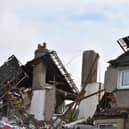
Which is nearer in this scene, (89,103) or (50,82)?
(89,103)

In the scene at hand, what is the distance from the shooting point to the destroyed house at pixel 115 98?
31219 millimetres

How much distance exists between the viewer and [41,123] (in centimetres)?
3844

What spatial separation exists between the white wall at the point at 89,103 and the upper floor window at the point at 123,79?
459 centimetres

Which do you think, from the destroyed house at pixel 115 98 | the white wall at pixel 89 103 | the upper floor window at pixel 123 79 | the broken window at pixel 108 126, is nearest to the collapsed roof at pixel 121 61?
the destroyed house at pixel 115 98

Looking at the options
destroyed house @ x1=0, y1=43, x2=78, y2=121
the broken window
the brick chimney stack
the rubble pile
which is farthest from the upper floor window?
the brick chimney stack

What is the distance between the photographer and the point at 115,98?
32906mm

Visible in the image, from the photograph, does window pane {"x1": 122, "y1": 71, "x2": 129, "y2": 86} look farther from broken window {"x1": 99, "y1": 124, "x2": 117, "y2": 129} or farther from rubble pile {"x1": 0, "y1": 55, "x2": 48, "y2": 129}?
rubble pile {"x1": 0, "y1": 55, "x2": 48, "y2": 129}

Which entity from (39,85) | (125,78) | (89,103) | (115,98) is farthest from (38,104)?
(125,78)

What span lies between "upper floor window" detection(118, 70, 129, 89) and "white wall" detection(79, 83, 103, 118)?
15.1 ft

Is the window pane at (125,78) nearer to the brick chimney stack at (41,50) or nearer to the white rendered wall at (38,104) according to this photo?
the white rendered wall at (38,104)

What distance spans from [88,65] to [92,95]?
7.74 ft

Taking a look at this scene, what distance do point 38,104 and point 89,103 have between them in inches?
146

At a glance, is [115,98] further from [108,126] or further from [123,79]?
[108,126]

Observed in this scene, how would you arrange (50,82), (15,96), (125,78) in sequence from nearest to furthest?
(125,78) < (15,96) < (50,82)
